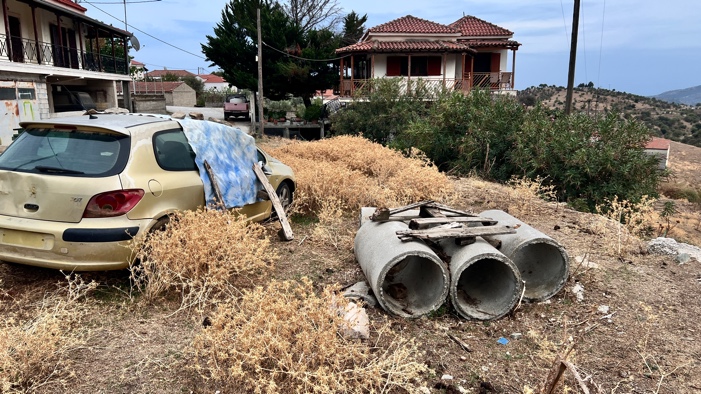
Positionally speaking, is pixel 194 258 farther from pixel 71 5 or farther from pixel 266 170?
pixel 71 5

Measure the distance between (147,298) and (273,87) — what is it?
28617mm

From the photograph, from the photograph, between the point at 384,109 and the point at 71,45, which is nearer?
the point at 384,109

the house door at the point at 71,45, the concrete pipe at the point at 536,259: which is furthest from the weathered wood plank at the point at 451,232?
the house door at the point at 71,45

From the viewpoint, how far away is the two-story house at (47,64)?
17.9 metres

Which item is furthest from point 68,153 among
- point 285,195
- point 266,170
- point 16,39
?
point 16,39

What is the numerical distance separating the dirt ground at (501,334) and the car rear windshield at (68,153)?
103 cm

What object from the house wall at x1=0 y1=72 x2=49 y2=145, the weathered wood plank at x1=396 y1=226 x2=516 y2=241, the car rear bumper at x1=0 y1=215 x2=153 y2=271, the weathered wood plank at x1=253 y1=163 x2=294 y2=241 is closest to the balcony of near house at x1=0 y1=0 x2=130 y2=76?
the house wall at x1=0 y1=72 x2=49 y2=145

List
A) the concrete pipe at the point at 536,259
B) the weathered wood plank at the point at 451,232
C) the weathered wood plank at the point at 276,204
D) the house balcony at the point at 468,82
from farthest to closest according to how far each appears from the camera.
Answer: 1. the house balcony at the point at 468,82
2. the weathered wood plank at the point at 276,204
3. the concrete pipe at the point at 536,259
4. the weathered wood plank at the point at 451,232

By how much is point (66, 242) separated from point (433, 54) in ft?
86.1

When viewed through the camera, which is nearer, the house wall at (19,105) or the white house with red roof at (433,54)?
the house wall at (19,105)

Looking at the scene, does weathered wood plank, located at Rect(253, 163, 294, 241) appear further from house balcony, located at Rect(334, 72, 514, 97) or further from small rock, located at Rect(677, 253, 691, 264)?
house balcony, located at Rect(334, 72, 514, 97)

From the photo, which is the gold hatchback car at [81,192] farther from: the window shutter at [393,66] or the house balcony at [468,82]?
the window shutter at [393,66]

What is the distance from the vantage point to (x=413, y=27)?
95.4ft

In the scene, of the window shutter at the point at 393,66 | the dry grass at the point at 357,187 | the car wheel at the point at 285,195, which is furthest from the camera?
the window shutter at the point at 393,66
